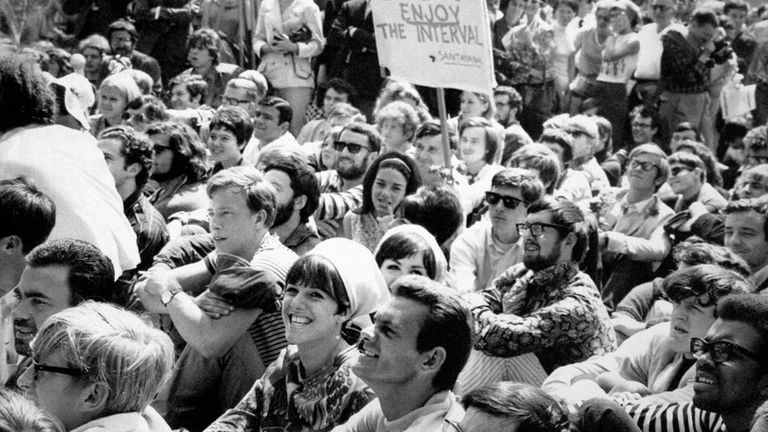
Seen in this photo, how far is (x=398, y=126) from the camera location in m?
8.27

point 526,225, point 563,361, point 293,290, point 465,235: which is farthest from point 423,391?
point 465,235

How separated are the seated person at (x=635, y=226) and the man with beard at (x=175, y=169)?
7.99 ft

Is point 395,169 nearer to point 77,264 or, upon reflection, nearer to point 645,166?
point 645,166

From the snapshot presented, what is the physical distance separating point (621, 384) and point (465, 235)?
6.61 feet

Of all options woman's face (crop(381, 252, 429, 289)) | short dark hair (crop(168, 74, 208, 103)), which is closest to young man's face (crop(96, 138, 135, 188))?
woman's face (crop(381, 252, 429, 289))

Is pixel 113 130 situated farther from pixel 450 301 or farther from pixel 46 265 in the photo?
pixel 450 301

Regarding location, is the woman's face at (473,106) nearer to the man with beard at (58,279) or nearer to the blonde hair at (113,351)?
the man with beard at (58,279)

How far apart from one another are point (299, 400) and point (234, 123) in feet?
13.0

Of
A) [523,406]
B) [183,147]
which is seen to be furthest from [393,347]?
[183,147]

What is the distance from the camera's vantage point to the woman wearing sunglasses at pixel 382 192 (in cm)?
635

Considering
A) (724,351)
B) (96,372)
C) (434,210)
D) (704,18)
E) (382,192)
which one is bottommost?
(704,18)

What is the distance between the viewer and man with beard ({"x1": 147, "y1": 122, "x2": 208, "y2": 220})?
21.5ft

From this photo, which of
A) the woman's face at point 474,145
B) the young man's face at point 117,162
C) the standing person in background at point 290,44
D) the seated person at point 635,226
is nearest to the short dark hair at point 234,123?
the woman's face at point 474,145

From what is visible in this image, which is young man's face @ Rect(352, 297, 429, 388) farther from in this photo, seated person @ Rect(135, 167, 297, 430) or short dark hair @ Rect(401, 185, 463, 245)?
short dark hair @ Rect(401, 185, 463, 245)
